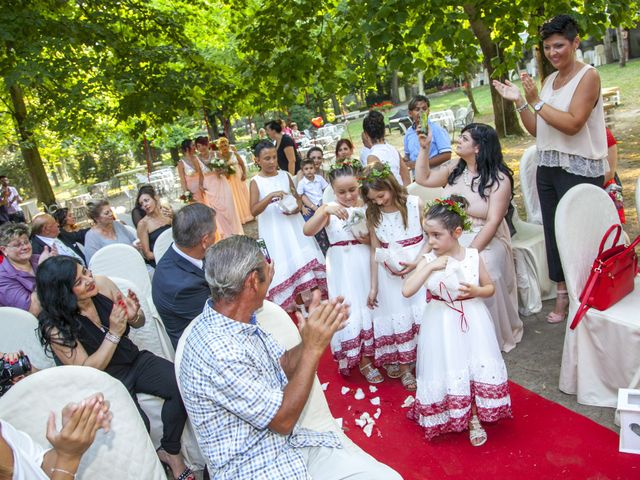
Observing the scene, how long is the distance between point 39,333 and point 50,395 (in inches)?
32.4

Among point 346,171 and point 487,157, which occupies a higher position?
point 346,171

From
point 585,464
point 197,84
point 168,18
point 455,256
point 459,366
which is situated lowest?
point 585,464

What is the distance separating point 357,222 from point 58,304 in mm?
2093

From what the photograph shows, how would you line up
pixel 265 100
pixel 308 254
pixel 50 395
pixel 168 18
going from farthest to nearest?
pixel 168 18, pixel 265 100, pixel 308 254, pixel 50 395

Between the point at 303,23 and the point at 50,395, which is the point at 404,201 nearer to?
Result: the point at 50,395

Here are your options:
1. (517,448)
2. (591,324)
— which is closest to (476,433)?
(517,448)

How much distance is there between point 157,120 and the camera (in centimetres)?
641

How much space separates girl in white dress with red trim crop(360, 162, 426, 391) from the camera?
3.72 m

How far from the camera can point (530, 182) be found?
475 cm

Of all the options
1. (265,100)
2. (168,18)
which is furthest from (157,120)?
(168,18)

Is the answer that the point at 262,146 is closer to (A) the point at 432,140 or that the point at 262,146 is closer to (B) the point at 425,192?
(B) the point at 425,192

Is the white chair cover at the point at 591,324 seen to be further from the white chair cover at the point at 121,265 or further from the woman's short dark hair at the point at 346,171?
the white chair cover at the point at 121,265

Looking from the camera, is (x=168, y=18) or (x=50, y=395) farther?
(x=168, y=18)

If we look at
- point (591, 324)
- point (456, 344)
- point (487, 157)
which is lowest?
point (591, 324)
